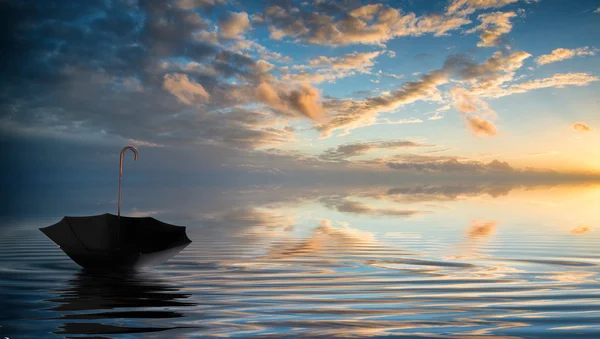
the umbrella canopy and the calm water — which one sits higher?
the umbrella canopy

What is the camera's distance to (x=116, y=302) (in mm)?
9414

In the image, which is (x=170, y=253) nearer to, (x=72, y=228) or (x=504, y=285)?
(x=72, y=228)

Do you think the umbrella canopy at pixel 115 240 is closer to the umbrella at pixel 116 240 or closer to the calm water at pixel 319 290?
the umbrella at pixel 116 240

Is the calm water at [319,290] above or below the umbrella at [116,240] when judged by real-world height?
below

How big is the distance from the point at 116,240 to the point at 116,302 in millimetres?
3778

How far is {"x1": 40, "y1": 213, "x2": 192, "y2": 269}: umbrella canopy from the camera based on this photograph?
11.9 meters

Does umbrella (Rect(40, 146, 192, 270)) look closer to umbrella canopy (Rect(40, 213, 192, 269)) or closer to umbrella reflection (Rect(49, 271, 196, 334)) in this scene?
umbrella canopy (Rect(40, 213, 192, 269))

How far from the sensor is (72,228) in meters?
12.3

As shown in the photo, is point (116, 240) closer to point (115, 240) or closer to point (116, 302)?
point (115, 240)

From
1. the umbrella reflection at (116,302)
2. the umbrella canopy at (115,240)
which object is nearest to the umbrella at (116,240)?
the umbrella canopy at (115,240)

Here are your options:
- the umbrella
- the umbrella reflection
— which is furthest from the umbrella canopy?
the umbrella reflection

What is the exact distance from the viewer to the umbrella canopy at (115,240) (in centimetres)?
1185

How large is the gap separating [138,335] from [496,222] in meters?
25.0

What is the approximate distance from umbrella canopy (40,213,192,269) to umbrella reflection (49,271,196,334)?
1.42 ft
